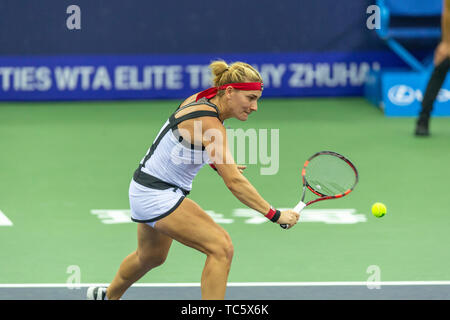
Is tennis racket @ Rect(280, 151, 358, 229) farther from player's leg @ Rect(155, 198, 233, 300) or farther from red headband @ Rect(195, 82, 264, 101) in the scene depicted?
player's leg @ Rect(155, 198, 233, 300)

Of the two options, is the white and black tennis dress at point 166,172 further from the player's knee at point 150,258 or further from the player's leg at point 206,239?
the player's knee at point 150,258

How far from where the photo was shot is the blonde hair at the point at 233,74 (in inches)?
232

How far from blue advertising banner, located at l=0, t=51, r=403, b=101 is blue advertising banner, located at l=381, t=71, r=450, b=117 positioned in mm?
1432

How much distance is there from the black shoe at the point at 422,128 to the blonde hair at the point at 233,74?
677cm

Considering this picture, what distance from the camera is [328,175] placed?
20.9 ft

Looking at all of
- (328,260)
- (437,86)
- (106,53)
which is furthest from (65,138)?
(328,260)

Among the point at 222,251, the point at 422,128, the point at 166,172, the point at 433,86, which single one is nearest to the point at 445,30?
the point at 433,86

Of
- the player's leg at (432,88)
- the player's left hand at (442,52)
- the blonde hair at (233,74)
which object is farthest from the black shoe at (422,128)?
the blonde hair at (233,74)

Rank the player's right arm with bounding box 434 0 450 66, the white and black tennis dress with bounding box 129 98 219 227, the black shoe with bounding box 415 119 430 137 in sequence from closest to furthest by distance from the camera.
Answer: the white and black tennis dress with bounding box 129 98 219 227 → the player's right arm with bounding box 434 0 450 66 → the black shoe with bounding box 415 119 430 137

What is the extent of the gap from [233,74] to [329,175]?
99 cm

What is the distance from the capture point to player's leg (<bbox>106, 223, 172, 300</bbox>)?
6078 millimetres

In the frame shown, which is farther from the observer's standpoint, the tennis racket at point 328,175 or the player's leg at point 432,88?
the player's leg at point 432,88

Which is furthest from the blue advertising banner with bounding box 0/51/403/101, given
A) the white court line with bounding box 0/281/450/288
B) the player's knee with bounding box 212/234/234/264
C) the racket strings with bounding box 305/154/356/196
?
the player's knee with bounding box 212/234/234/264

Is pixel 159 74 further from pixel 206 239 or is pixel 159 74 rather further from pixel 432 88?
pixel 206 239
